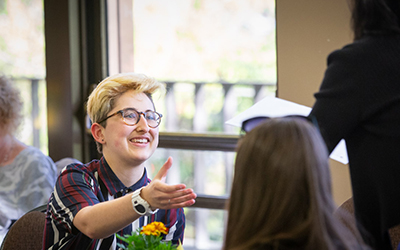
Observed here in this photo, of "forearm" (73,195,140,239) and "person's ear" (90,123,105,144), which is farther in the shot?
"person's ear" (90,123,105,144)

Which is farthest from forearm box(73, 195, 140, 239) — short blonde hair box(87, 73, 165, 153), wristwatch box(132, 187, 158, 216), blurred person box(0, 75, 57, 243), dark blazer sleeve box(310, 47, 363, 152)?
blurred person box(0, 75, 57, 243)

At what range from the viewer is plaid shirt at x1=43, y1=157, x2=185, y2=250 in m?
1.28

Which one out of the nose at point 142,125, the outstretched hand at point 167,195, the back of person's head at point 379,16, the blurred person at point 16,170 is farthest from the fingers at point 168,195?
the blurred person at point 16,170

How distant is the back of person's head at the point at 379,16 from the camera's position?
948 mm

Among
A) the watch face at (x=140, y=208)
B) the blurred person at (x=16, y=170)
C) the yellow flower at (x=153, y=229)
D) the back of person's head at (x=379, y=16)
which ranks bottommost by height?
the blurred person at (x=16, y=170)

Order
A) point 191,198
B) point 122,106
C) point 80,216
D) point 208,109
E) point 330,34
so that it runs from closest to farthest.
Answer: point 191,198, point 80,216, point 122,106, point 330,34, point 208,109

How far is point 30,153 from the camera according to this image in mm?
2219

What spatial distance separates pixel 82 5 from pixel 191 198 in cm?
201

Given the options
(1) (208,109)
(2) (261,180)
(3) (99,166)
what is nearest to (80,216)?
(3) (99,166)

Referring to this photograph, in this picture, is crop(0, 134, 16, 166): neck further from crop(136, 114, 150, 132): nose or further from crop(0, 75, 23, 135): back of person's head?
crop(136, 114, 150, 132): nose

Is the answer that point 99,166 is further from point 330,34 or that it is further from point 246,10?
point 246,10

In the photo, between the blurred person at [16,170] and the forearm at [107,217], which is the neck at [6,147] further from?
the forearm at [107,217]

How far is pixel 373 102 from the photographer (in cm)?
94

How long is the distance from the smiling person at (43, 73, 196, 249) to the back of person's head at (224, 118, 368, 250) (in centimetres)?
57
